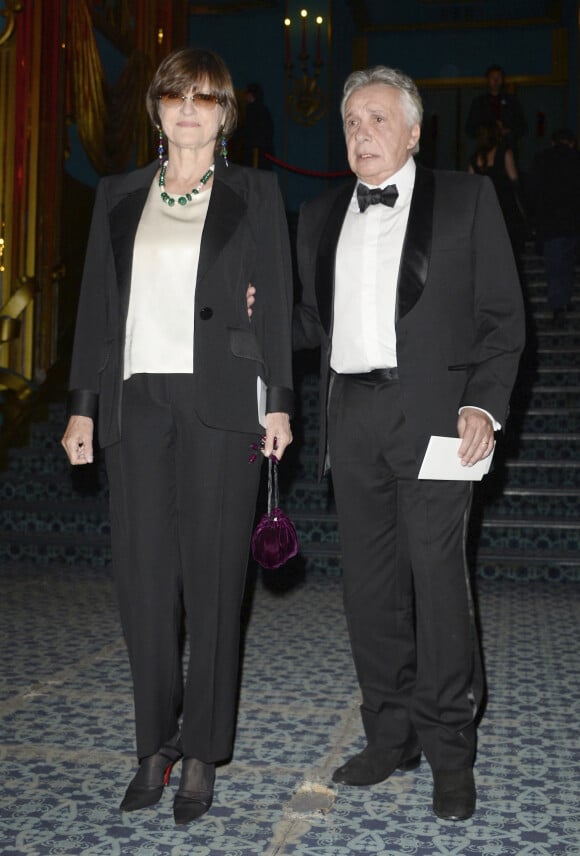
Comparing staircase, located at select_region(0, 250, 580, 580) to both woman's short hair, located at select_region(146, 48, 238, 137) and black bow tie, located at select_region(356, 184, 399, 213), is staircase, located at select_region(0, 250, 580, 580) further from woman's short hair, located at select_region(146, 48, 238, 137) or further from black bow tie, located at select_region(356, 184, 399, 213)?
woman's short hair, located at select_region(146, 48, 238, 137)

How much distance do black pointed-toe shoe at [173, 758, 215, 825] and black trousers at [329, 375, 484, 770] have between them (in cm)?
47

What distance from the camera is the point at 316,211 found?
2.63m

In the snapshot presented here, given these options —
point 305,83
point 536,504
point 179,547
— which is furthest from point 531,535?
point 305,83

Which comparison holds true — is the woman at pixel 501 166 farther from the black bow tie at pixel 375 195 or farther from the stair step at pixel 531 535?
the black bow tie at pixel 375 195

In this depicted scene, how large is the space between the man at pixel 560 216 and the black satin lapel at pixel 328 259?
20.4ft

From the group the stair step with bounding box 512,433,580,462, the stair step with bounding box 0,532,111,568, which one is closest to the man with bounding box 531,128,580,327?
the stair step with bounding box 512,433,580,462

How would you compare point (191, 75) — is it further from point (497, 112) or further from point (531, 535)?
point (497, 112)

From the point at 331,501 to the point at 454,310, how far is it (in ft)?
13.8

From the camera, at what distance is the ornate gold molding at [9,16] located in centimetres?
744

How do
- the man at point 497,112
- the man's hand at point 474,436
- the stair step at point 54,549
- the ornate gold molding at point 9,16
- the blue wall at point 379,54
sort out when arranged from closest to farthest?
the man's hand at point 474,436, the stair step at point 54,549, the ornate gold molding at point 9,16, the man at point 497,112, the blue wall at point 379,54

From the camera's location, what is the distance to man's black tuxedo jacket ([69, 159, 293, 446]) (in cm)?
230

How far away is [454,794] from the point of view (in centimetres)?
237

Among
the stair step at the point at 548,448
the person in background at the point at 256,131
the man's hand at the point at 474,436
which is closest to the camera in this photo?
the man's hand at the point at 474,436

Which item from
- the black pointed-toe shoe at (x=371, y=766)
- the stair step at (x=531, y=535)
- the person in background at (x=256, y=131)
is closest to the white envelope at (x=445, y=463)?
the black pointed-toe shoe at (x=371, y=766)
